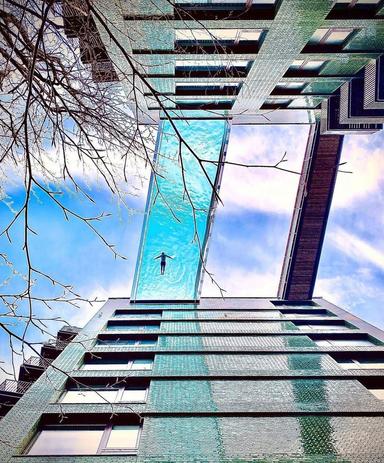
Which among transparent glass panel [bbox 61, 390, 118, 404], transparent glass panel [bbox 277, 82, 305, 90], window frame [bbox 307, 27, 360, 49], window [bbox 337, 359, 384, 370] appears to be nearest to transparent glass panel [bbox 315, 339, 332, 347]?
window [bbox 337, 359, 384, 370]

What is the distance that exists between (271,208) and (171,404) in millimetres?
12086

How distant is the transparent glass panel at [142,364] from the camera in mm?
9103

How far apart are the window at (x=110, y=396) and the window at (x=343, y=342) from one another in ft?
18.7

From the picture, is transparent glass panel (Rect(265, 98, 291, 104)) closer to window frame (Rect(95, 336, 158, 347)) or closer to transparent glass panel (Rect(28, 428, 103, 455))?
window frame (Rect(95, 336, 158, 347))

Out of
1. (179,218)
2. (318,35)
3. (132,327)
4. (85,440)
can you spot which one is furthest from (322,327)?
(85,440)

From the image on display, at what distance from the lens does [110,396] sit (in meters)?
7.73

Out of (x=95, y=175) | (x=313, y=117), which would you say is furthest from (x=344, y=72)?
(x=95, y=175)

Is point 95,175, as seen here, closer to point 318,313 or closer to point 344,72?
point 344,72

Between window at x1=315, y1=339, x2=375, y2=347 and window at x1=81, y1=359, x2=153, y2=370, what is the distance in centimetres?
502

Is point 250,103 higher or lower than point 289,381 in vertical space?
higher

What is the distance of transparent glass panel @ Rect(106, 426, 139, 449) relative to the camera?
19.4ft

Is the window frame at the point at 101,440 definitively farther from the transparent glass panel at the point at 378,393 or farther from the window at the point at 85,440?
the transparent glass panel at the point at 378,393

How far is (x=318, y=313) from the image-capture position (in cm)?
1492

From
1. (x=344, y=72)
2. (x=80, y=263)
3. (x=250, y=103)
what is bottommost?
(x=80, y=263)
